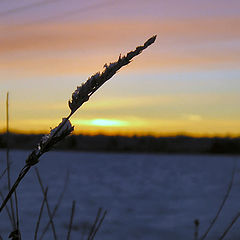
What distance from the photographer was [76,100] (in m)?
0.73

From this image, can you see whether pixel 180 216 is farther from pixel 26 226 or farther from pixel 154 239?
pixel 26 226

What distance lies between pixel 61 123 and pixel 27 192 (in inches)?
455

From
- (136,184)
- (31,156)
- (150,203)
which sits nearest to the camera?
(31,156)

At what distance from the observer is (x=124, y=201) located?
11.2m

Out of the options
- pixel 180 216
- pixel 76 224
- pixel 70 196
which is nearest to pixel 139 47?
pixel 76 224

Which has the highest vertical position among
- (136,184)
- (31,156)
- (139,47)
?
(139,47)

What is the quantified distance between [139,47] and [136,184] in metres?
15.7

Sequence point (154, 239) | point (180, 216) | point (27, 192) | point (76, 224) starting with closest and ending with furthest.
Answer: point (154, 239), point (76, 224), point (180, 216), point (27, 192)

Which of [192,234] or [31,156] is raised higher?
[31,156]

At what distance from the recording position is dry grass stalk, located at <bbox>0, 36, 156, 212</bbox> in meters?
0.71

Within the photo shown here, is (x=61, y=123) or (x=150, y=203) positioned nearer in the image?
(x=61, y=123)

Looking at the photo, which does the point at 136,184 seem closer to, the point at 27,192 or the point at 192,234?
the point at 27,192

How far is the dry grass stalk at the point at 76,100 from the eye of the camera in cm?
71

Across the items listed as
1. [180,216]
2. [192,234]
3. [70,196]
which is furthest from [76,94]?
[70,196]
